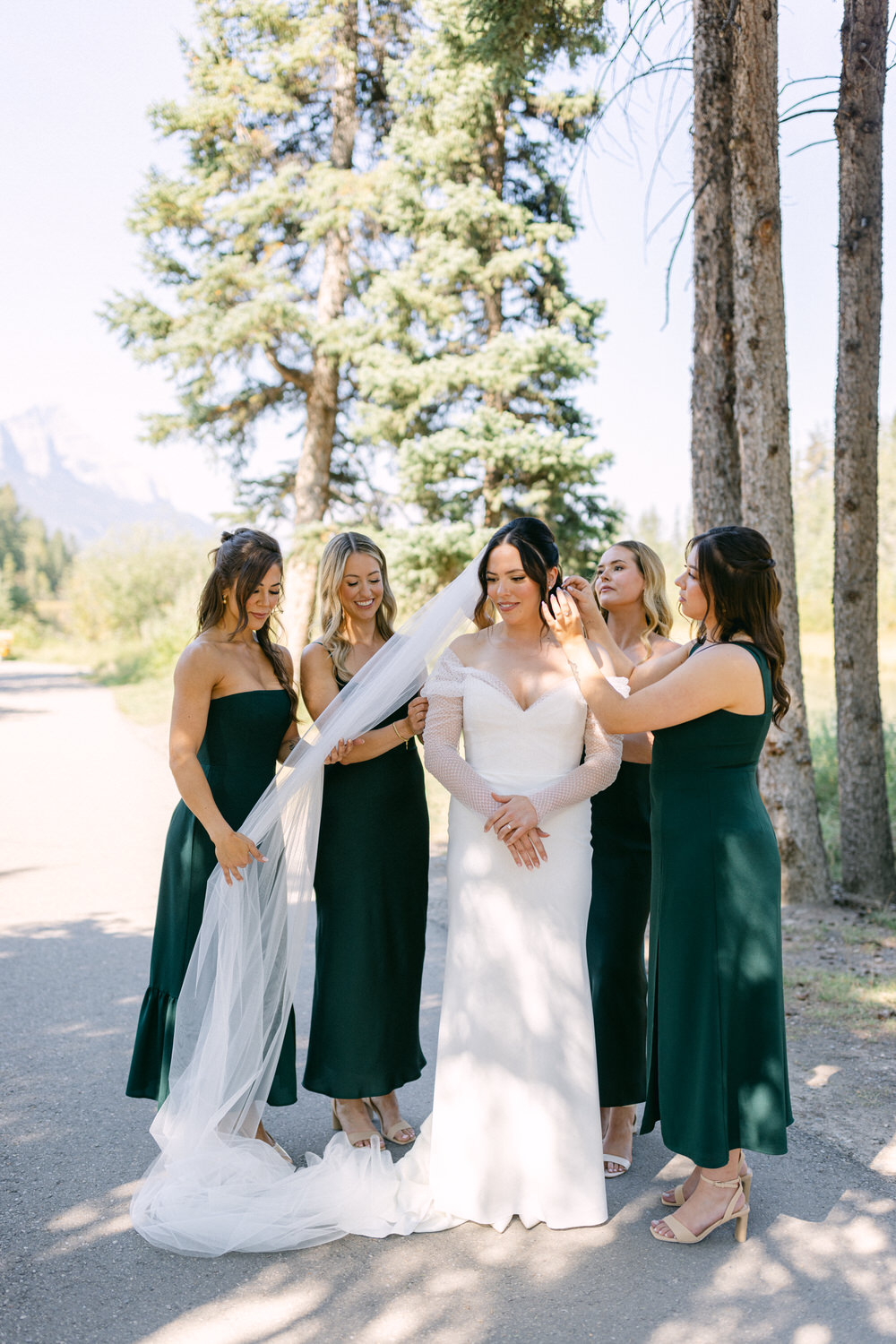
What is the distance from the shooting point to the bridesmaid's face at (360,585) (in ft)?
14.5

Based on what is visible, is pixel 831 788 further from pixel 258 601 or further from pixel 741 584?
pixel 258 601

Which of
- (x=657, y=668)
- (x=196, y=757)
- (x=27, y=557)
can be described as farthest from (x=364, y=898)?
(x=27, y=557)

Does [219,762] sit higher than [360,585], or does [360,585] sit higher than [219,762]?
[360,585]

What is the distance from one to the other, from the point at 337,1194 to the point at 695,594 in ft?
8.25

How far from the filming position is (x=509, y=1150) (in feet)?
12.1

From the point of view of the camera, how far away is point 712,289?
835 cm

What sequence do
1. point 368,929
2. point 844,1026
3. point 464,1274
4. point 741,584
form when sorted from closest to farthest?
point 464,1274 < point 741,584 < point 368,929 < point 844,1026

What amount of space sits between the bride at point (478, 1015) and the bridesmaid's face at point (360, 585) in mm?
589

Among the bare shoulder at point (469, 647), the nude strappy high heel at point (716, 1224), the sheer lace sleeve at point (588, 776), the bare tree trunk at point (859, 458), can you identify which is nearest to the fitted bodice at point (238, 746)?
the bare shoulder at point (469, 647)

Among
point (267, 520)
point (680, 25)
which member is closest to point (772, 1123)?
point (680, 25)

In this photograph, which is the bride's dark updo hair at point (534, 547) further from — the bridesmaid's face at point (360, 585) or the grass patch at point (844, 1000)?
the grass patch at point (844, 1000)

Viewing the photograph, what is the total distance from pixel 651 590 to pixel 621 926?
1.53 meters

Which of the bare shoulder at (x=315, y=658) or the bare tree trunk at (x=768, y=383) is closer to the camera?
the bare shoulder at (x=315, y=658)

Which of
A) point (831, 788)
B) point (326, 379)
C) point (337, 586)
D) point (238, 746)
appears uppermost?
point (326, 379)
